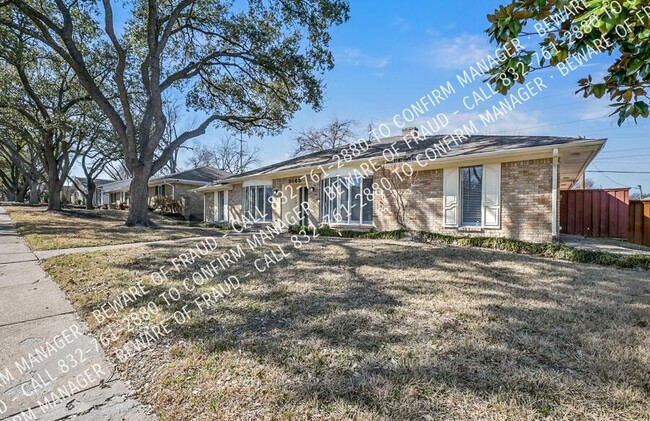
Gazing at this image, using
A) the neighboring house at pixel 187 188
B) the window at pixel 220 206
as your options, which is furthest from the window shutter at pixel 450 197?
the neighboring house at pixel 187 188

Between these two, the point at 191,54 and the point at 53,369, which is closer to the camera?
the point at 53,369

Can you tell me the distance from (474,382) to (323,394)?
3.76 feet

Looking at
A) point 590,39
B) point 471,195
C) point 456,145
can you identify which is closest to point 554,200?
point 471,195

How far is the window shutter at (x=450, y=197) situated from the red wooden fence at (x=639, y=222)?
22.9ft

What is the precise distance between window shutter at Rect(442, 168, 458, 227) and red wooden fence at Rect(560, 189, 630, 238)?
19.4ft

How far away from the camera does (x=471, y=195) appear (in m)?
10.1

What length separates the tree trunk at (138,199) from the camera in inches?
509

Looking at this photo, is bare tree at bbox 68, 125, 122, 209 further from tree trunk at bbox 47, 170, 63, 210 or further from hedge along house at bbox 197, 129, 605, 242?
hedge along house at bbox 197, 129, 605, 242

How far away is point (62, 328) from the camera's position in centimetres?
365

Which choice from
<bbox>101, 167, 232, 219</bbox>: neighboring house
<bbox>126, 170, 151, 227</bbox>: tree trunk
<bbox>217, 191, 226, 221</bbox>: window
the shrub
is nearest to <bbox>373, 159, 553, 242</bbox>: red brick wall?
<bbox>126, 170, 151, 227</bbox>: tree trunk

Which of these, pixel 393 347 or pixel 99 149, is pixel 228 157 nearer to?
pixel 99 149

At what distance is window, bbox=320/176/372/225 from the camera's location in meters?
12.3

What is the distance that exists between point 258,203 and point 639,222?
1543 cm

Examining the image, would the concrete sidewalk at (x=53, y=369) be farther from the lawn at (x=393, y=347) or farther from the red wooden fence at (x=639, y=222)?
the red wooden fence at (x=639, y=222)
